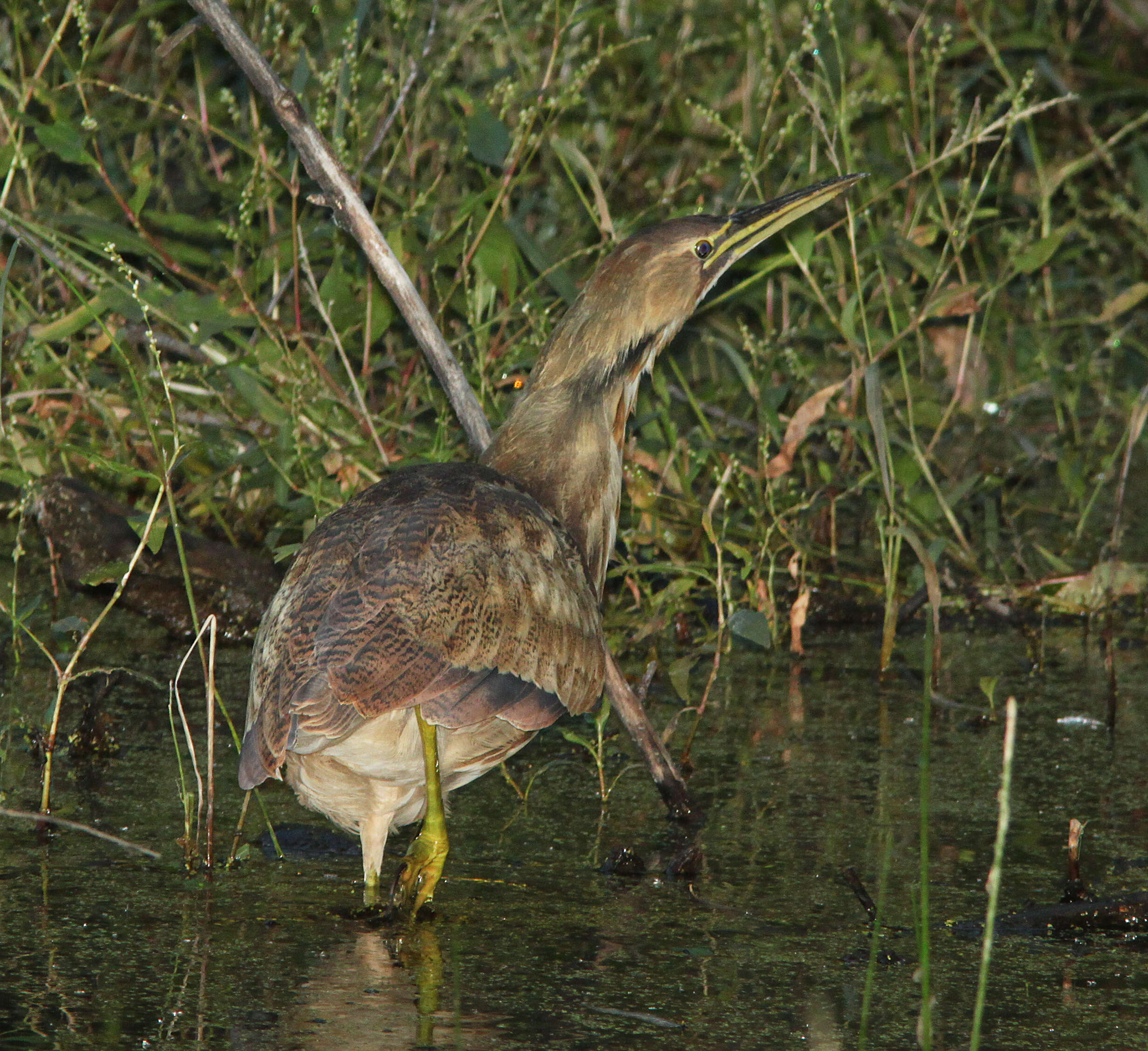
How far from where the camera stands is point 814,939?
209cm

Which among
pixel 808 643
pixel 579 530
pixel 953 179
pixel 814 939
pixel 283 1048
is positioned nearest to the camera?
pixel 283 1048

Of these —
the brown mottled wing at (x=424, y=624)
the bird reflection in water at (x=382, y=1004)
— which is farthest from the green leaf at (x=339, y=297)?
the bird reflection in water at (x=382, y=1004)

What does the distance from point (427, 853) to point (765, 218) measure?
4.29 ft

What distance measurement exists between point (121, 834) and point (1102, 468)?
100 inches

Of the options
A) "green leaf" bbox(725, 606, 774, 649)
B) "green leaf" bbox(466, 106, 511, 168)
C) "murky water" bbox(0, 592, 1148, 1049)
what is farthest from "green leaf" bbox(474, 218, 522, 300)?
"green leaf" bbox(725, 606, 774, 649)

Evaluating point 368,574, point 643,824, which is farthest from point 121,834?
point 643,824

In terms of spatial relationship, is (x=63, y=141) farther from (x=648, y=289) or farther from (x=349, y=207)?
(x=648, y=289)

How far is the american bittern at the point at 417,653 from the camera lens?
6.93ft

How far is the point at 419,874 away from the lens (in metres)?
2.18

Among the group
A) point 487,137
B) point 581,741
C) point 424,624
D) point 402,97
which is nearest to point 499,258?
point 487,137

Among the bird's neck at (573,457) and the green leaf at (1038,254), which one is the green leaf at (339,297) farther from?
the green leaf at (1038,254)

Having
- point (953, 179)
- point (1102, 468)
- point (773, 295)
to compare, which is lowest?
point (1102, 468)

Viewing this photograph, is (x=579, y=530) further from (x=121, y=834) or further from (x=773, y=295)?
(x=773, y=295)

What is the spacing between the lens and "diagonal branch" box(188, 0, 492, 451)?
9.45 feet
